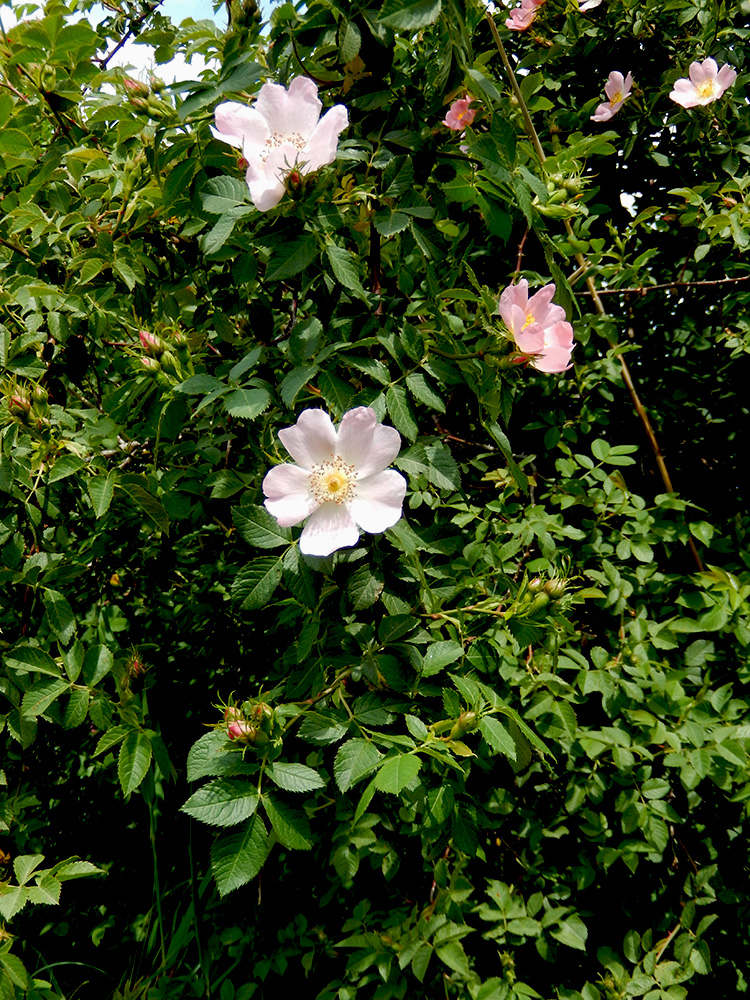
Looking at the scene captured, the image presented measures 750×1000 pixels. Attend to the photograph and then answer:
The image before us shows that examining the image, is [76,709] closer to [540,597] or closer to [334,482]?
[334,482]

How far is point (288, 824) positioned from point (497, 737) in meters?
0.29

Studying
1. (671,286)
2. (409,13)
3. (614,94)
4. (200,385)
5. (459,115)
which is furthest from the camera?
(614,94)

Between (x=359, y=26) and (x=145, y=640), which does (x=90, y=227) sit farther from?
(x=145, y=640)

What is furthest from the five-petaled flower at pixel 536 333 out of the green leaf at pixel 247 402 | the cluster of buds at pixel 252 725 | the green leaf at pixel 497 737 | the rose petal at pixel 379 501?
the cluster of buds at pixel 252 725

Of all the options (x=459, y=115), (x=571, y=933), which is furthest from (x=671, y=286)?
(x=571, y=933)

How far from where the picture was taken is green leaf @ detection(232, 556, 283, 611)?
0.97m

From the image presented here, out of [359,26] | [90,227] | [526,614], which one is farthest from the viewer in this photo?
[90,227]

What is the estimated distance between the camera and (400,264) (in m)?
1.24

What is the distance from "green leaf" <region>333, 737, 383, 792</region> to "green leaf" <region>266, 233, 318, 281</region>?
0.61 m

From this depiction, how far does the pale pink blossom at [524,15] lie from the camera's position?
1.91 meters

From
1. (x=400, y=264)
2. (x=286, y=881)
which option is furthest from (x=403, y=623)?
(x=286, y=881)

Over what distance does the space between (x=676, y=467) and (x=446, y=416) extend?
764mm

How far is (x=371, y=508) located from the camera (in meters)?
0.97

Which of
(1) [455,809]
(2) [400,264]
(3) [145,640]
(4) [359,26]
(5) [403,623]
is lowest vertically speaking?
(3) [145,640]
